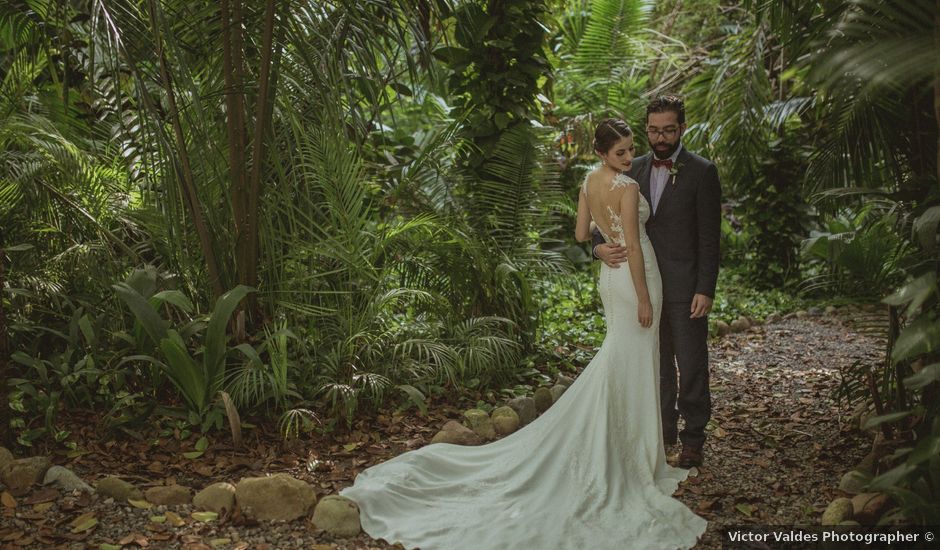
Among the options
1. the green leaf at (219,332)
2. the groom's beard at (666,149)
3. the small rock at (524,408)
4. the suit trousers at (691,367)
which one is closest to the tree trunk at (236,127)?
the green leaf at (219,332)

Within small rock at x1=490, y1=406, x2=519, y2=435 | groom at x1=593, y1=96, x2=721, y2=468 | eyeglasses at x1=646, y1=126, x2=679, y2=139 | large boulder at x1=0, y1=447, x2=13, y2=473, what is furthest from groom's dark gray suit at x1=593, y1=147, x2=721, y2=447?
large boulder at x1=0, y1=447, x2=13, y2=473

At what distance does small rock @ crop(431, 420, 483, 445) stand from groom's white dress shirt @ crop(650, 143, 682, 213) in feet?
4.82

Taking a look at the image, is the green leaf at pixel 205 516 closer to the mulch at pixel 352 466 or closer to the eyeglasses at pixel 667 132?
the mulch at pixel 352 466

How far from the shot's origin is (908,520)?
2930 millimetres

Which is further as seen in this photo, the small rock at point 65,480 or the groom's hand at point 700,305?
the groom's hand at point 700,305

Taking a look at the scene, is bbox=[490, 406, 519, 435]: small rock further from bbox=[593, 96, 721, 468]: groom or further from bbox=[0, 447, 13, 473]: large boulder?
bbox=[0, 447, 13, 473]: large boulder

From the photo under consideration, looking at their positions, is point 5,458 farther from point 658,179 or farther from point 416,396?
point 658,179

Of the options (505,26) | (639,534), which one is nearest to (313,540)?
(639,534)

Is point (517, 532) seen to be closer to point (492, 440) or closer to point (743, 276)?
point (492, 440)

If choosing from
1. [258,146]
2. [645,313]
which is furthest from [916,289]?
[258,146]

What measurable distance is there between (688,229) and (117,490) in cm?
279

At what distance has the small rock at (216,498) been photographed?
138 inches

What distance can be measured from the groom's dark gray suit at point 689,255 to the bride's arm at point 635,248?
191 millimetres

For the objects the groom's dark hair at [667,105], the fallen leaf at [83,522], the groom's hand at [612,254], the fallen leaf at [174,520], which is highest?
the groom's dark hair at [667,105]
